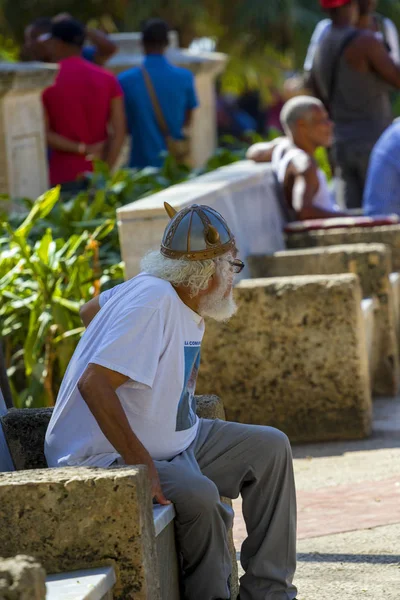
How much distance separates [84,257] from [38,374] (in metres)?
0.74

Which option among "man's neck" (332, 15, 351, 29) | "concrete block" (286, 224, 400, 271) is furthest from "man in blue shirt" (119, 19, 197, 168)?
"concrete block" (286, 224, 400, 271)

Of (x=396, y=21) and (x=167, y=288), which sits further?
(x=396, y=21)

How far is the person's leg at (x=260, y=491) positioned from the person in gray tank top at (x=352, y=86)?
6159 millimetres

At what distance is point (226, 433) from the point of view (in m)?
3.83

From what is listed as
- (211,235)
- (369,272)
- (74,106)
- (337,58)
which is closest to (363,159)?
(337,58)

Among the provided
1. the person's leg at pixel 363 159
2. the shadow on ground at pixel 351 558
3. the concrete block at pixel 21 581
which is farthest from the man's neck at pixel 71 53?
the concrete block at pixel 21 581

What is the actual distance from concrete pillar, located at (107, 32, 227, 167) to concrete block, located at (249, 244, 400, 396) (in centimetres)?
630

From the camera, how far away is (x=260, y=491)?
3.77 m

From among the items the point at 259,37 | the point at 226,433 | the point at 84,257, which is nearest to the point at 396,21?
the point at 259,37

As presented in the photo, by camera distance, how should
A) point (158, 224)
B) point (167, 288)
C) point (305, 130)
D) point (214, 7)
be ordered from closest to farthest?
point (167, 288) → point (158, 224) → point (305, 130) → point (214, 7)

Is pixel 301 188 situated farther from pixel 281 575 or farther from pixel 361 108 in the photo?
pixel 281 575

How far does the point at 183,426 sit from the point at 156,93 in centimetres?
684

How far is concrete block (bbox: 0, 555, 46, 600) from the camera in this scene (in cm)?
239

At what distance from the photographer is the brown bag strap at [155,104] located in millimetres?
10141
